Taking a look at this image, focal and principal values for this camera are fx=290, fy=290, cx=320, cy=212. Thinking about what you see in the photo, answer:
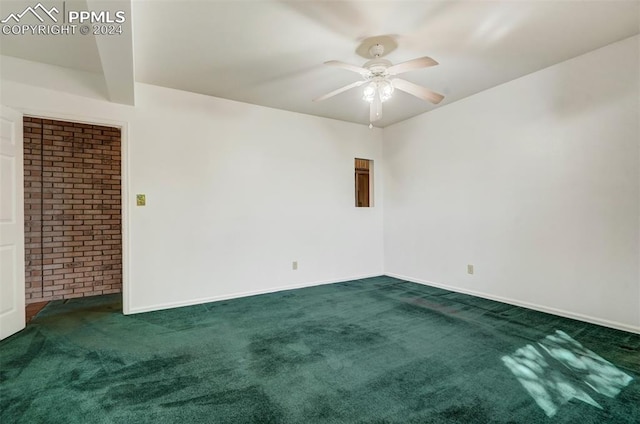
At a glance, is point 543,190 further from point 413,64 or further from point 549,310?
point 413,64

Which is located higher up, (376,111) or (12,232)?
(376,111)

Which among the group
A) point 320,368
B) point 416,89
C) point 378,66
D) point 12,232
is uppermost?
point 378,66

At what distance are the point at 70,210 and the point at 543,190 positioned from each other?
6.11 meters

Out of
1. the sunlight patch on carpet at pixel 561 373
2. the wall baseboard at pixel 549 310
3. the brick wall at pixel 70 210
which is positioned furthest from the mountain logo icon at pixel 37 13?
the wall baseboard at pixel 549 310

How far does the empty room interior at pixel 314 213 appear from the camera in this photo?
1962 millimetres

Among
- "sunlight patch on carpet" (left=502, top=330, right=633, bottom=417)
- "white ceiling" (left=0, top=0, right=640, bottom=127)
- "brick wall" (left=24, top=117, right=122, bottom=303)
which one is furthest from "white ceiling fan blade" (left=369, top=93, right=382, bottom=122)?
"brick wall" (left=24, top=117, right=122, bottom=303)

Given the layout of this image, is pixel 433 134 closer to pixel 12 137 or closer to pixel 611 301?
pixel 611 301

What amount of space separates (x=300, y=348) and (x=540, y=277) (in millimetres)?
2844

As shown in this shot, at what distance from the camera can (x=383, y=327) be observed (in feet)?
9.58

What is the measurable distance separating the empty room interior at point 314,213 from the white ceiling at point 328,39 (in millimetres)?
23

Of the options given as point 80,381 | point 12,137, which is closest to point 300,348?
point 80,381

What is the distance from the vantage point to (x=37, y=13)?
230 cm

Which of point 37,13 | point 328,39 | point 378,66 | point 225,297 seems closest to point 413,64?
point 378,66

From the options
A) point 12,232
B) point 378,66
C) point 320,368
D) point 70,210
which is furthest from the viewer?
point 70,210
